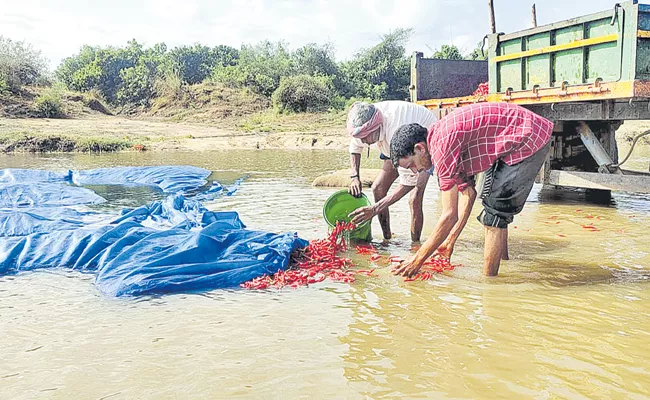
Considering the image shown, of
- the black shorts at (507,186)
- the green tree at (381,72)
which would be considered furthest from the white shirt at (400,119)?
the green tree at (381,72)

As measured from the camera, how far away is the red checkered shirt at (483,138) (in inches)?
159

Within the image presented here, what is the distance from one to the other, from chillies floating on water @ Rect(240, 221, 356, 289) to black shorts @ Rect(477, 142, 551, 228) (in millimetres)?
1135

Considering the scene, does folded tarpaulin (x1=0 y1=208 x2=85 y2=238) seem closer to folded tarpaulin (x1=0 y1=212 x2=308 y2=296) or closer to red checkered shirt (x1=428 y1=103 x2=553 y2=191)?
folded tarpaulin (x1=0 y1=212 x2=308 y2=296)

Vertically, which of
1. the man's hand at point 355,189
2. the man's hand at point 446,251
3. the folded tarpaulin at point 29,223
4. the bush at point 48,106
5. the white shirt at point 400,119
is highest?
the bush at point 48,106

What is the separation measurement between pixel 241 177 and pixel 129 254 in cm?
750

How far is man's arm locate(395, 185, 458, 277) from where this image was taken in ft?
13.5

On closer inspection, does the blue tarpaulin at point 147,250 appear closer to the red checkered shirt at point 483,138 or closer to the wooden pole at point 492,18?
the red checkered shirt at point 483,138

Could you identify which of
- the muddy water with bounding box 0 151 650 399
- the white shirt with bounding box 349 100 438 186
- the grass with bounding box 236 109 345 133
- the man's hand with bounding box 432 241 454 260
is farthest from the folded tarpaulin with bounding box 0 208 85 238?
the grass with bounding box 236 109 345 133

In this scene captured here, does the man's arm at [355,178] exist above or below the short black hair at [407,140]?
below

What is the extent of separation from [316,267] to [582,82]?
3727mm

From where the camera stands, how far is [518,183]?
4250mm

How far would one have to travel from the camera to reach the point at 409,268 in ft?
14.0

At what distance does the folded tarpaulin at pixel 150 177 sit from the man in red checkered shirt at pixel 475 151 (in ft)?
23.1

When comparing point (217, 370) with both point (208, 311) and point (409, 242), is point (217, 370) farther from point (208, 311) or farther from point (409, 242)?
point (409, 242)
